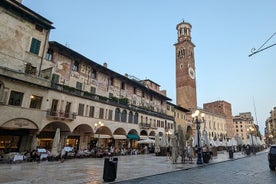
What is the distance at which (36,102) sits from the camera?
66.6 feet

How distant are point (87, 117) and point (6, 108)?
369 inches

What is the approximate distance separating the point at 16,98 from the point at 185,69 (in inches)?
2039

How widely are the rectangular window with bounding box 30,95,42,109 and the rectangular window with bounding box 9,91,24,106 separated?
121cm

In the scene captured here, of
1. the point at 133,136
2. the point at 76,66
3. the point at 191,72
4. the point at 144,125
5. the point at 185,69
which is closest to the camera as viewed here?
the point at 76,66

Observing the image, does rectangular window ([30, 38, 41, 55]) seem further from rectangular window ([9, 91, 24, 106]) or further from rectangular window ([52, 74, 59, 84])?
rectangular window ([9, 91, 24, 106])

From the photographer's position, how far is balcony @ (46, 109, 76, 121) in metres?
20.7

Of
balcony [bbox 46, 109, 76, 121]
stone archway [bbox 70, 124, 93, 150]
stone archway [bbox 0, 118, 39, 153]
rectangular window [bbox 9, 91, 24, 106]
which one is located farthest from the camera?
stone archway [bbox 70, 124, 93, 150]

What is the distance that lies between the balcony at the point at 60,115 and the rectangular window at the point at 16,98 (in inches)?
117

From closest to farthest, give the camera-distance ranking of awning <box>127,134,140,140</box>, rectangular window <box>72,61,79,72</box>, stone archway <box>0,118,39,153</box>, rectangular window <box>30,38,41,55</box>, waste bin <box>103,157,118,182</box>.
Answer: waste bin <box>103,157,118,182</box> → stone archway <box>0,118,39,153</box> → rectangular window <box>30,38,41,55</box> → rectangular window <box>72,61,79,72</box> → awning <box>127,134,140,140</box>

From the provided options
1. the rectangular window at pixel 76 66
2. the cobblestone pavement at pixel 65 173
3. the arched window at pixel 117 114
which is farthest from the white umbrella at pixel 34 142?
the arched window at pixel 117 114

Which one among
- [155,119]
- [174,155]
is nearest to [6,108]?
[174,155]

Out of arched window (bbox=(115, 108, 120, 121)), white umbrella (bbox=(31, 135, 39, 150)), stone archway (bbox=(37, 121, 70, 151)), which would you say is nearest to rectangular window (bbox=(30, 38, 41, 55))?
stone archway (bbox=(37, 121, 70, 151))

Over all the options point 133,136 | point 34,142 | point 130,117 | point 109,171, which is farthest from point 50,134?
point 109,171

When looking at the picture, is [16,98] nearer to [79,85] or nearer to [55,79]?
[55,79]
